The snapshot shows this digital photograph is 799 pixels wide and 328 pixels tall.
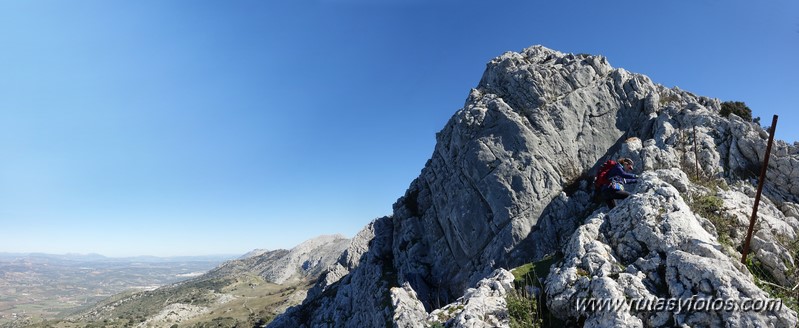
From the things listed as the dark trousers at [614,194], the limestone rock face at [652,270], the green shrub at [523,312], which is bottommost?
the green shrub at [523,312]

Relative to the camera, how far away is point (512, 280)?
16.8 meters

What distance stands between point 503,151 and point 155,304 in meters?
170

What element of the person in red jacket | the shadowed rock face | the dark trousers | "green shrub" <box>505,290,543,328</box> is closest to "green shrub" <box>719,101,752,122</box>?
the shadowed rock face

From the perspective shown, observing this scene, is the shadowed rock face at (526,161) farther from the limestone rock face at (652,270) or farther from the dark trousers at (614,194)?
the limestone rock face at (652,270)

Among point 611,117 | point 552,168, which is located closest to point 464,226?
point 552,168

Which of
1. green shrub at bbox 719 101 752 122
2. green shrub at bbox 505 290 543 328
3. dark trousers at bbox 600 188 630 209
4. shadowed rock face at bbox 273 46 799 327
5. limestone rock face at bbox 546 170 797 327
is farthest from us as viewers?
green shrub at bbox 719 101 752 122

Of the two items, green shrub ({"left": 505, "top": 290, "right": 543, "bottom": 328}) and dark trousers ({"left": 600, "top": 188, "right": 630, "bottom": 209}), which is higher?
dark trousers ({"left": 600, "top": 188, "right": 630, "bottom": 209})

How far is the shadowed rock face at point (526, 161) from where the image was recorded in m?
33.0

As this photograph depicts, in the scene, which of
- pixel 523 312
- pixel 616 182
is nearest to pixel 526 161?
pixel 616 182

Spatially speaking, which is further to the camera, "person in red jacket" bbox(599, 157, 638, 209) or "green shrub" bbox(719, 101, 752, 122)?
"green shrub" bbox(719, 101, 752, 122)

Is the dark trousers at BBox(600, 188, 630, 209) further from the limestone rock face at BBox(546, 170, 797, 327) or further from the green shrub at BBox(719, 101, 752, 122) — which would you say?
the green shrub at BBox(719, 101, 752, 122)

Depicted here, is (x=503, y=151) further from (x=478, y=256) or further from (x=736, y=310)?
(x=736, y=310)

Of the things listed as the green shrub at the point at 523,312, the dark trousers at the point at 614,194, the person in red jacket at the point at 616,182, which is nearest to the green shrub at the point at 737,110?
the person in red jacket at the point at 616,182

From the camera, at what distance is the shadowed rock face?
33000 mm
